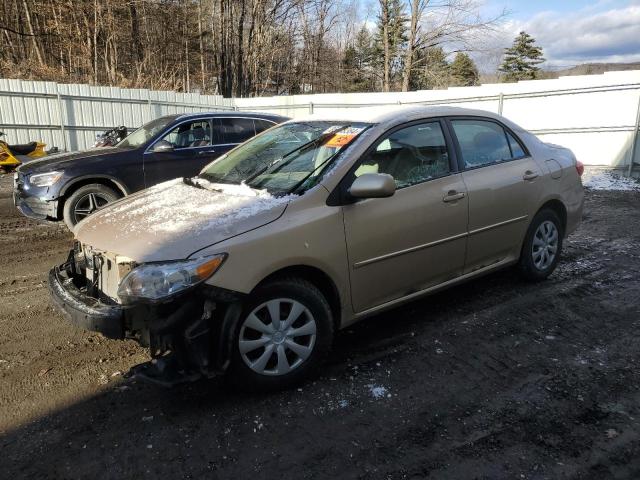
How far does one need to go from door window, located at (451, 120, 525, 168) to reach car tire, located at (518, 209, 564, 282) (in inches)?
27.6

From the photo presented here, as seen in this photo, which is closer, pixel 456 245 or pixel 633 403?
pixel 633 403

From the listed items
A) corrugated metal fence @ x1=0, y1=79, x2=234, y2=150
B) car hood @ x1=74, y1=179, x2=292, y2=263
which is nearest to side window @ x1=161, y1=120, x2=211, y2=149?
car hood @ x1=74, y1=179, x2=292, y2=263

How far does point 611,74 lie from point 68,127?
620 inches

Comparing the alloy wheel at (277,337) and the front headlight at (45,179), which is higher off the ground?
the front headlight at (45,179)

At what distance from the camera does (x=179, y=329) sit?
2.71 meters

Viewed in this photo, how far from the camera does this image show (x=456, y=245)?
400 centimetres

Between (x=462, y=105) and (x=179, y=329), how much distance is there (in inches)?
580

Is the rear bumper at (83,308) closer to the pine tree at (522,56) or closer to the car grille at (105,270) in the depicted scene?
the car grille at (105,270)

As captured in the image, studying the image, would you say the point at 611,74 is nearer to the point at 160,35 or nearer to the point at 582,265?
the point at 582,265

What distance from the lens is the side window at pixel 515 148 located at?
4.67 metres

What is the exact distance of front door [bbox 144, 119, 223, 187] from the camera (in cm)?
732

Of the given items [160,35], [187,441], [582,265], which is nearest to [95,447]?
[187,441]

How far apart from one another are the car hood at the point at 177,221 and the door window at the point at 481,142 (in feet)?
6.01

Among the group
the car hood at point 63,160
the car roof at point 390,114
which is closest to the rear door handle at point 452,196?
the car roof at point 390,114
